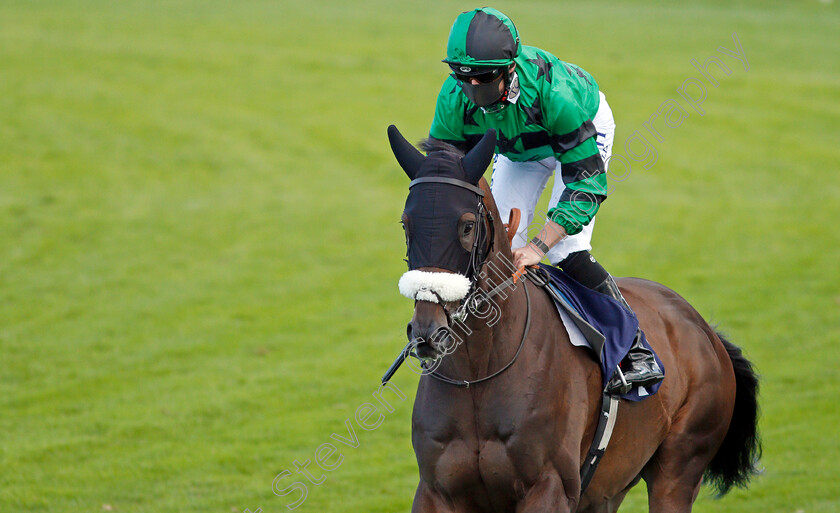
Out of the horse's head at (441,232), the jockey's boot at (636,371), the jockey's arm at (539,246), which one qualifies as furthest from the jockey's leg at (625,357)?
the horse's head at (441,232)

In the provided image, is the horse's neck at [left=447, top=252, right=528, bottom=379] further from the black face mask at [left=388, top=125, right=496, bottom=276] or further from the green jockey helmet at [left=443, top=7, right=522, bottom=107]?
the green jockey helmet at [left=443, top=7, right=522, bottom=107]

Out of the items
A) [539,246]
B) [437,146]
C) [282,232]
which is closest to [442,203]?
[437,146]

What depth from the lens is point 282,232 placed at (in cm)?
1584

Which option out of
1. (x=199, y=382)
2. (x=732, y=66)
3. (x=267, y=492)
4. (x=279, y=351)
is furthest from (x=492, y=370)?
(x=732, y=66)

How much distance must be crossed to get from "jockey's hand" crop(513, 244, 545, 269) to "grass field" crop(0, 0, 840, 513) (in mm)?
3718

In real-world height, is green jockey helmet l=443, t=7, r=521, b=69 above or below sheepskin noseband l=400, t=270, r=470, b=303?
above

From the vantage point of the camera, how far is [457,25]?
420cm

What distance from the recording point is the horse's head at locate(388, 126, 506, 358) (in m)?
3.46

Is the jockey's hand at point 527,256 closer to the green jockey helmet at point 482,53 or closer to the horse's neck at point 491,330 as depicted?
the horse's neck at point 491,330

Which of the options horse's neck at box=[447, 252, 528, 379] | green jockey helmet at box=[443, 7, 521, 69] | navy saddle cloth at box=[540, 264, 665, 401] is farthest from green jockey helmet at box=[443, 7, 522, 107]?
navy saddle cloth at box=[540, 264, 665, 401]

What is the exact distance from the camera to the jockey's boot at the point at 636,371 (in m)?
4.51

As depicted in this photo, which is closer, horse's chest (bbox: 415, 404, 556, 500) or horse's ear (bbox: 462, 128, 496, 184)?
horse's ear (bbox: 462, 128, 496, 184)

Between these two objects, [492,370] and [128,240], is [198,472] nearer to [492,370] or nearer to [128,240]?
[492,370]

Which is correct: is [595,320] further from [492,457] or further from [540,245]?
[492,457]
